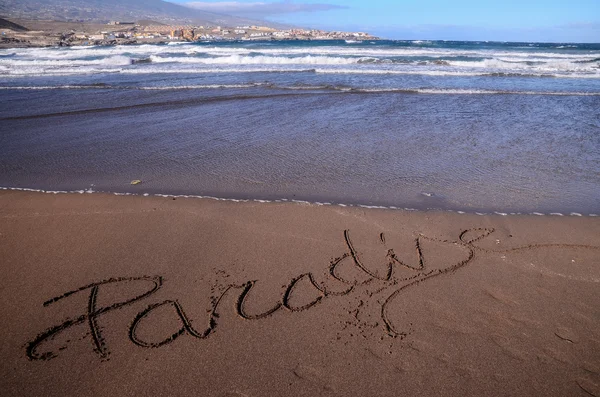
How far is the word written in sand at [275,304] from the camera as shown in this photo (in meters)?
2.74

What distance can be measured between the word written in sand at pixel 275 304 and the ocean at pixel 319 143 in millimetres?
1270

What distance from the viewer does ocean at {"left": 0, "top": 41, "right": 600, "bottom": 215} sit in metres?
5.23

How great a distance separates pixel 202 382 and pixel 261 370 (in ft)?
1.34

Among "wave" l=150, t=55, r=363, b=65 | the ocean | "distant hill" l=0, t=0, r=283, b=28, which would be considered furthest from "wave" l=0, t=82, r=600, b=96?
"distant hill" l=0, t=0, r=283, b=28

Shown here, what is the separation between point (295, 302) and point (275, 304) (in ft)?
0.58

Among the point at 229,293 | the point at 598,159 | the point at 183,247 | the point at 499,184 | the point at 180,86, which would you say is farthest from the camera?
the point at 180,86

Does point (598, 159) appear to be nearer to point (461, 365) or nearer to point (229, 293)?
point (461, 365)

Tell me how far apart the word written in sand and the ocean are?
4.17 feet

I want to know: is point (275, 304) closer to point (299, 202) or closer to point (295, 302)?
point (295, 302)

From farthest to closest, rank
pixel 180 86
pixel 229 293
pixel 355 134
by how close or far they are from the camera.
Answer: pixel 180 86 → pixel 355 134 → pixel 229 293

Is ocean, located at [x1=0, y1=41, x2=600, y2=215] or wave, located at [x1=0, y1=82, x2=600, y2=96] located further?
wave, located at [x1=0, y1=82, x2=600, y2=96]

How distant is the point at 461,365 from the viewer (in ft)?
8.23

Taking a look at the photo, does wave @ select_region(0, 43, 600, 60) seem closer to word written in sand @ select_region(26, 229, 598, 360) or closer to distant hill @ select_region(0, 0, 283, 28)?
word written in sand @ select_region(26, 229, 598, 360)

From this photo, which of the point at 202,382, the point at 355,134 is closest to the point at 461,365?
the point at 202,382
